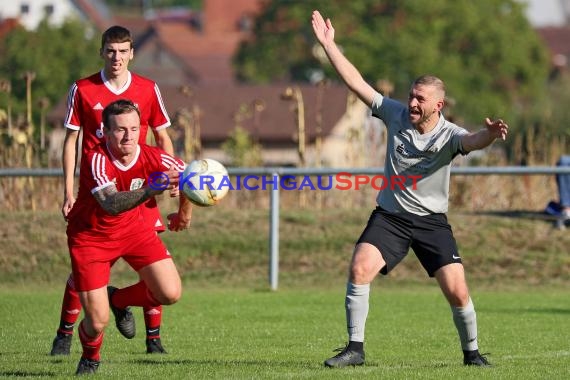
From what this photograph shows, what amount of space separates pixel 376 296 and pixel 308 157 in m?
6.89

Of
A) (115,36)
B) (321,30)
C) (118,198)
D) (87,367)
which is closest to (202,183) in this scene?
(118,198)

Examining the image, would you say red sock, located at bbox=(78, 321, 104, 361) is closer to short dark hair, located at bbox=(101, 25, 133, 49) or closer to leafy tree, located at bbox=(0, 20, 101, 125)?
short dark hair, located at bbox=(101, 25, 133, 49)

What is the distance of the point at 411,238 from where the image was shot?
916 centimetres

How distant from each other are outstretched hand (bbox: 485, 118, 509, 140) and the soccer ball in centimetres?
183

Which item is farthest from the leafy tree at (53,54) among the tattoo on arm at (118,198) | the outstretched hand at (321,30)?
the tattoo on arm at (118,198)

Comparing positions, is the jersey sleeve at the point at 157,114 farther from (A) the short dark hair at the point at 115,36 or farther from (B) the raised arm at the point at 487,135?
(B) the raised arm at the point at 487,135

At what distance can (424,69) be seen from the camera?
6819 cm

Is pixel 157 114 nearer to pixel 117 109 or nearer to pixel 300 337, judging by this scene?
pixel 117 109

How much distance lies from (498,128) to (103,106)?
297 cm

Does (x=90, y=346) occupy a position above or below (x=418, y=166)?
below

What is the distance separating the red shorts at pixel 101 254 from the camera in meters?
8.70

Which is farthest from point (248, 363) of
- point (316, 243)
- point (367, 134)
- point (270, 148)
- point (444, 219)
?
point (270, 148)

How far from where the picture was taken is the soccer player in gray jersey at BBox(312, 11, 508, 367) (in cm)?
903

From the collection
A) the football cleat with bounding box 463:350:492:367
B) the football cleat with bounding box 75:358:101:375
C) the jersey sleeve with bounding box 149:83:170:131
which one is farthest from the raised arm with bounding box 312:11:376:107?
the football cleat with bounding box 75:358:101:375
